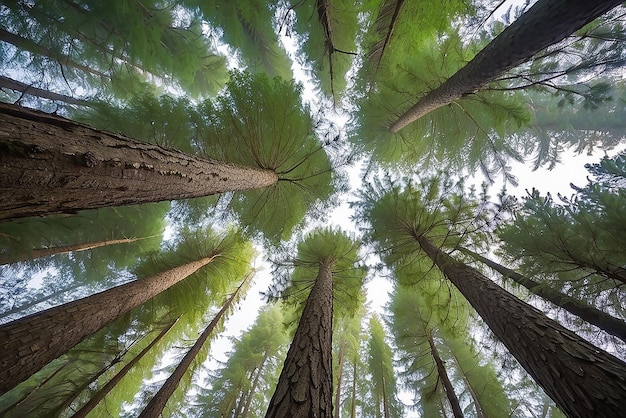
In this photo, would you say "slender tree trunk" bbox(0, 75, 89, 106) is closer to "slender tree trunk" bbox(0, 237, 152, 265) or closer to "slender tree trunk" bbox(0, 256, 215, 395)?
"slender tree trunk" bbox(0, 237, 152, 265)

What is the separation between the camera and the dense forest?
7.89 ft

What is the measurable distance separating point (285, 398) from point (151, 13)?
32.6 ft

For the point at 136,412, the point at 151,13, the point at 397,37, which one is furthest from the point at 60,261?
the point at 397,37

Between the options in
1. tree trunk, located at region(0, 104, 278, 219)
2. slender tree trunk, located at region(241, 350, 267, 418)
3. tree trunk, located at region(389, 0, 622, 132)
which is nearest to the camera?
tree trunk, located at region(0, 104, 278, 219)

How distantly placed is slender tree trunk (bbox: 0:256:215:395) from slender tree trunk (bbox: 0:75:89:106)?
5.08 meters

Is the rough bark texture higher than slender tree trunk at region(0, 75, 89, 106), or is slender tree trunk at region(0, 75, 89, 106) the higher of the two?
slender tree trunk at region(0, 75, 89, 106)

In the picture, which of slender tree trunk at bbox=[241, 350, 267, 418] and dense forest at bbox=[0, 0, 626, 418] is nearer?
dense forest at bbox=[0, 0, 626, 418]

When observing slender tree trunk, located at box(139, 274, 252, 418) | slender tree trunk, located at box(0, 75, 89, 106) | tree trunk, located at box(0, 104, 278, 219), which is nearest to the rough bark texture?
tree trunk, located at box(0, 104, 278, 219)

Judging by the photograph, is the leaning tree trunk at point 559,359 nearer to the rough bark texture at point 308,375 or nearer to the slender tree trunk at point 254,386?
the rough bark texture at point 308,375

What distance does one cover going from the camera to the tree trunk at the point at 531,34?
2.30 m

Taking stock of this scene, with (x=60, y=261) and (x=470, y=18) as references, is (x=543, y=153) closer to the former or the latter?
(x=470, y=18)

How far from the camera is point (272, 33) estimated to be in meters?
8.86

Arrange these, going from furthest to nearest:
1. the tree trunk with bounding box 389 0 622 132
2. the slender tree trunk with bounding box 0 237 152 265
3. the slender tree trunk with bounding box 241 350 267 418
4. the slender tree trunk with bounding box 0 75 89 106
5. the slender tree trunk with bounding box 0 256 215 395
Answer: the slender tree trunk with bounding box 241 350 267 418
the slender tree trunk with bounding box 0 75 89 106
the slender tree trunk with bounding box 0 237 152 265
the slender tree trunk with bounding box 0 256 215 395
the tree trunk with bounding box 389 0 622 132

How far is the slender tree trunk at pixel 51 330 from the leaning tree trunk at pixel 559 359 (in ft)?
18.1
